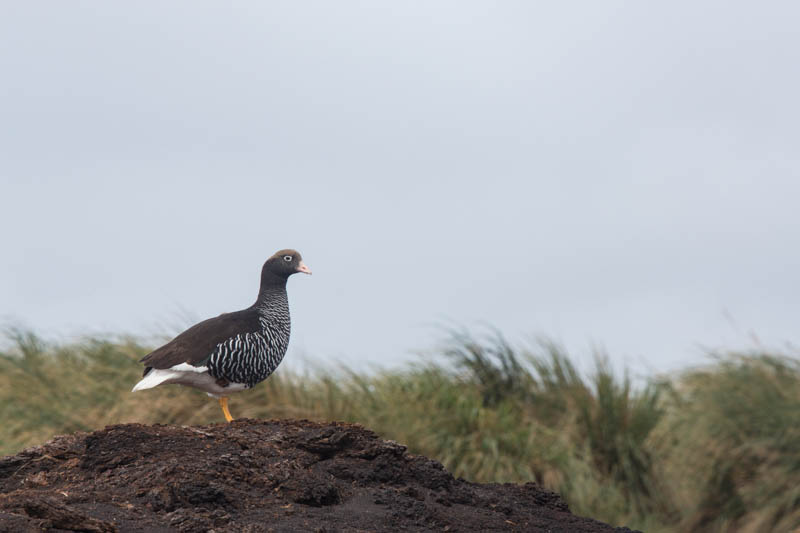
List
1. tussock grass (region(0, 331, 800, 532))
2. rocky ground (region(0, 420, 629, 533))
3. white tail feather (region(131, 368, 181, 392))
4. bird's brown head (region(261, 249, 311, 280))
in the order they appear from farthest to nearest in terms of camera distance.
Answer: tussock grass (region(0, 331, 800, 532)), bird's brown head (region(261, 249, 311, 280)), white tail feather (region(131, 368, 181, 392)), rocky ground (region(0, 420, 629, 533))

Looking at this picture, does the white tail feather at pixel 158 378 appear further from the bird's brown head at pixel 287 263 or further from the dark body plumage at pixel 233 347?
the bird's brown head at pixel 287 263

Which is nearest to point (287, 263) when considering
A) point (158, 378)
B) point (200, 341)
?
point (200, 341)

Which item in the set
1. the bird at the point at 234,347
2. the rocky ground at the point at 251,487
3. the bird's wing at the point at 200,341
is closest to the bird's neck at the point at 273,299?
the bird at the point at 234,347

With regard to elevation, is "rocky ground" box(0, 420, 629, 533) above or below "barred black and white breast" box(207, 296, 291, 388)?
below

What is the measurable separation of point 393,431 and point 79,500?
6354 millimetres

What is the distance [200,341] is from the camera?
5.75 meters

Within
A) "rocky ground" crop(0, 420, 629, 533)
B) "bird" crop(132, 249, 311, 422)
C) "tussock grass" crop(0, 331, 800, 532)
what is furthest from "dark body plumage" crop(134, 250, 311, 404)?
"tussock grass" crop(0, 331, 800, 532)

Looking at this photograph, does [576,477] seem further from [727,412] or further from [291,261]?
[291,261]

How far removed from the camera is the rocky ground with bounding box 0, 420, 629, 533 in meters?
3.75

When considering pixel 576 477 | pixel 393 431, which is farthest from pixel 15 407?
pixel 576 477

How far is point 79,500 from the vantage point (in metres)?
3.95

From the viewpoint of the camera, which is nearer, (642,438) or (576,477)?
(576,477)

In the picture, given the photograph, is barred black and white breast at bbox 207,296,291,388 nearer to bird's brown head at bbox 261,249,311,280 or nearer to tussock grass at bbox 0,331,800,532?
bird's brown head at bbox 261,249,311,280

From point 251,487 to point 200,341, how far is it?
69.7 inches
